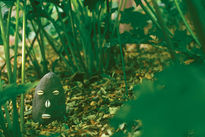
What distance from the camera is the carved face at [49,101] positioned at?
1.08 meters

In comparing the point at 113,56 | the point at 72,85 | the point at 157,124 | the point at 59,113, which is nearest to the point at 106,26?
the point at 113,56

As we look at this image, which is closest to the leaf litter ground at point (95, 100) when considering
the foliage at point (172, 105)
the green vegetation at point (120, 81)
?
the green vegetation at point (120, 81)

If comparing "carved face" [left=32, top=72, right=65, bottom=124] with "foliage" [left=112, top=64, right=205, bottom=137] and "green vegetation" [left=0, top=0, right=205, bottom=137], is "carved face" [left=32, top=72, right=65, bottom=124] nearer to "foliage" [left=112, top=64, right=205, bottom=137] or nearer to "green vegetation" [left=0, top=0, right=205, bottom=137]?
"green vegetation" [left=0, top=0, right=205, bottom=137]

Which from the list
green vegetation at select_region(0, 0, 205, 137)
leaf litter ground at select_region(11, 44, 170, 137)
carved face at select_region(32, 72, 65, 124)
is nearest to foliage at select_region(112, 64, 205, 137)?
green vegetation at select_region(0, 0, 205, 137)

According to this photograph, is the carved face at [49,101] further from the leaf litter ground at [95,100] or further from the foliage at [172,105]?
the foliage at [172,105]

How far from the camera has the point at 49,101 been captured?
1075 mm

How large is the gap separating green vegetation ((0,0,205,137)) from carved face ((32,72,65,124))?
0.04 m

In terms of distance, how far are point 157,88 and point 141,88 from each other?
0.10 feet

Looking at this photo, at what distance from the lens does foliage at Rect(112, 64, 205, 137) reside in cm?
40

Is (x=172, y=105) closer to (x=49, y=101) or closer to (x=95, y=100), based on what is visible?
(x=49, y=101)

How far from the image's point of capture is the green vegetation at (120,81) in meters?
0.42

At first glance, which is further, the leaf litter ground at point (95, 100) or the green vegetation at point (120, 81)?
the leaf litter ground at point (95, 100)

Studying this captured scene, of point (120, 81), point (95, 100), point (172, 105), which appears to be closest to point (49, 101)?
point (95, 100)

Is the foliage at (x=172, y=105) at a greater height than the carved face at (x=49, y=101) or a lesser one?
greater
